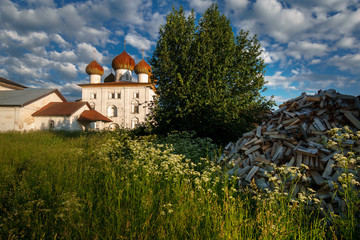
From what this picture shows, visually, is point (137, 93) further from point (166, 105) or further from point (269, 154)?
point (269, 154)

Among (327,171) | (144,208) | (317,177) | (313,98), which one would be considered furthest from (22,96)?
(327,171)

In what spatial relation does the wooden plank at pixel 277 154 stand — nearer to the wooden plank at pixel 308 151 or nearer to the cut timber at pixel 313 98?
the wooden plank at pixel 308 151

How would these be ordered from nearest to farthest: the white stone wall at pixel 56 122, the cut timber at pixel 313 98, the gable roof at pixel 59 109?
the cut timber at pixel 313 98
the gable roof at pixel 59 109
the white stone wall at pixel 56 122

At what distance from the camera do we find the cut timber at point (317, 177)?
11.7 feet

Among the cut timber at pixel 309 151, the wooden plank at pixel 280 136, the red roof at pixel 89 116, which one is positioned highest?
the red roof at pixel 89 116

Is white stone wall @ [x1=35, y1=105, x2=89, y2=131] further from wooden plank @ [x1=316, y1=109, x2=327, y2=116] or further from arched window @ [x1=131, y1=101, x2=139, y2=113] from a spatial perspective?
wooden plank @ [x1=316, y1=109, x2=327, y2=116]

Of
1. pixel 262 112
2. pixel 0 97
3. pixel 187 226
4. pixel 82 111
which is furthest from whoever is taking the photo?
pixel 82 111

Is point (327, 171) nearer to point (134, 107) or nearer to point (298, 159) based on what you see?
point (298, 159)

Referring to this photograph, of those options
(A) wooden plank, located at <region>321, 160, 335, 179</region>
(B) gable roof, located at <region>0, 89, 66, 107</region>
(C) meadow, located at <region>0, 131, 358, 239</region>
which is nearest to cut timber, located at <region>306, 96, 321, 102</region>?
(A) wooden plank, located at <region>321, 160, 335, 179</region>

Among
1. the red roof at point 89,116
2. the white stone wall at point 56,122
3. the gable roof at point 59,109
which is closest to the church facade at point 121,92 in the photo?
the red roof at point 89,116

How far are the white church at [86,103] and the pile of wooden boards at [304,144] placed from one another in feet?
21.2

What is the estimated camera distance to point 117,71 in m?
38.5

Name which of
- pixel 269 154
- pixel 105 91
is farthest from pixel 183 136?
pixel 105 91

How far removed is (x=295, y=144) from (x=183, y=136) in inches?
187
